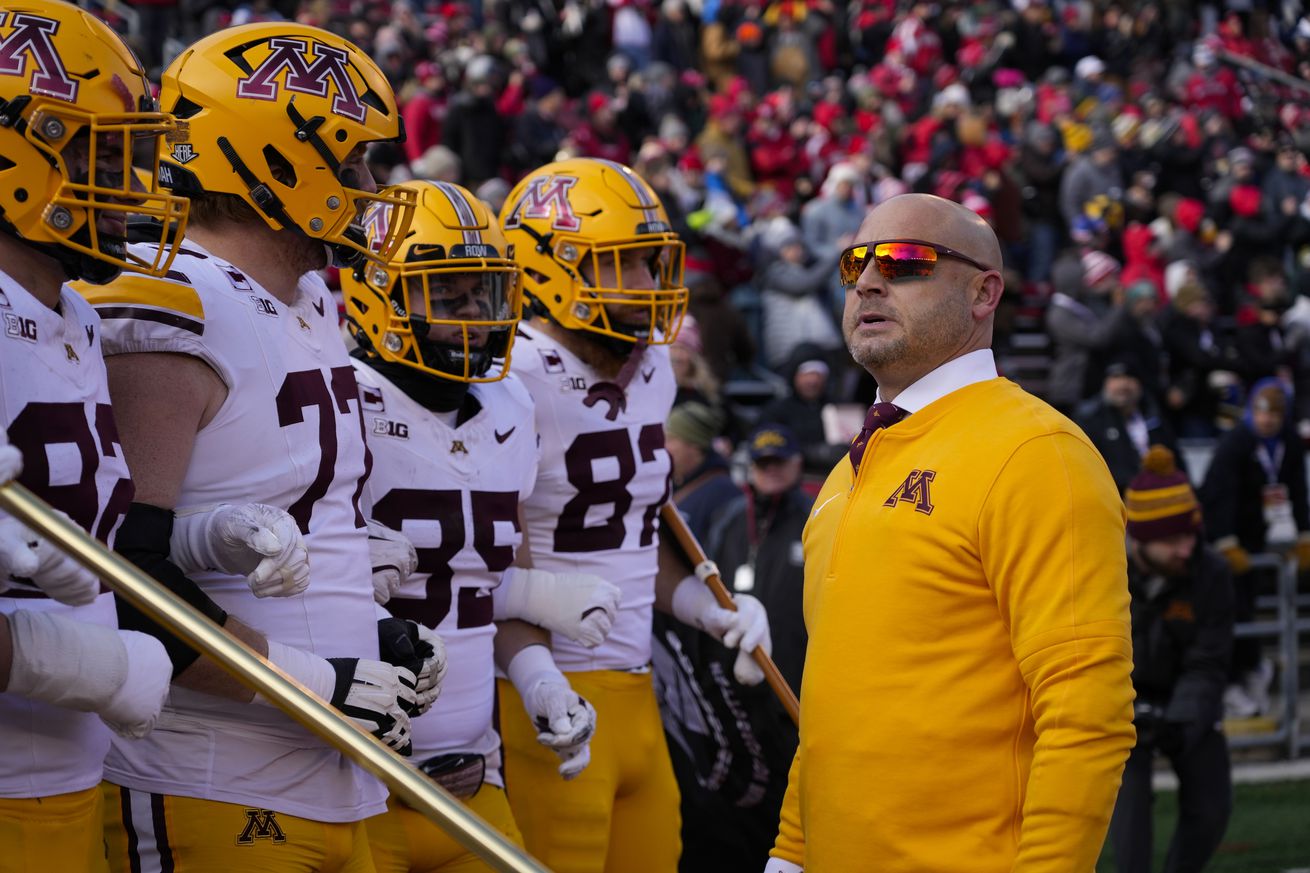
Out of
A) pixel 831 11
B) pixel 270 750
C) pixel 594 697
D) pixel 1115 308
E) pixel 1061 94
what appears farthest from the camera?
pixel 831 11

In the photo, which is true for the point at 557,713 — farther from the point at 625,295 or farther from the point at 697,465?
the point at 697,465

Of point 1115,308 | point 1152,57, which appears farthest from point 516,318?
point 1152,57

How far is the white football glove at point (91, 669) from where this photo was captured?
7.64ft

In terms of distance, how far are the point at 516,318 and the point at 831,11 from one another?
50.9 ft

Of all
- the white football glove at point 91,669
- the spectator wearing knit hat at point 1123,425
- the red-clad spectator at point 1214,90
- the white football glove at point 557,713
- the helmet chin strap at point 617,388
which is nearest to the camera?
the white football glove at point 91,669

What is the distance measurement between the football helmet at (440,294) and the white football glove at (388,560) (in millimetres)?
412

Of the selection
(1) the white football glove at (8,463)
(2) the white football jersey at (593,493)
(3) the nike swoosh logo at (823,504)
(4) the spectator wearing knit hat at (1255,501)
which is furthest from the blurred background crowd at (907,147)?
(1) the white football glove at (8,463)

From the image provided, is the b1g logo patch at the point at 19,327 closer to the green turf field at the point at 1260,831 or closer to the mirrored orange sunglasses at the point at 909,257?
the mirrored orange sunglasses at the point at 909,257

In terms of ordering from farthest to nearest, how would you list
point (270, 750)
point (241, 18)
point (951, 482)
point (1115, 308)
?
1. point (241, 18)
2. point (1115, 308)
3. point (270, 750)
4. point (951, 482)

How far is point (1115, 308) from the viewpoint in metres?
10.9

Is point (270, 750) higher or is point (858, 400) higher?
point (270, 750)

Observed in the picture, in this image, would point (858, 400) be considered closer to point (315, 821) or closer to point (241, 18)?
point (241, 18)

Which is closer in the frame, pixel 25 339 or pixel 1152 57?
pixel 25 339

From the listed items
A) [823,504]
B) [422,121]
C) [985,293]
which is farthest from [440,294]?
[422,121]
